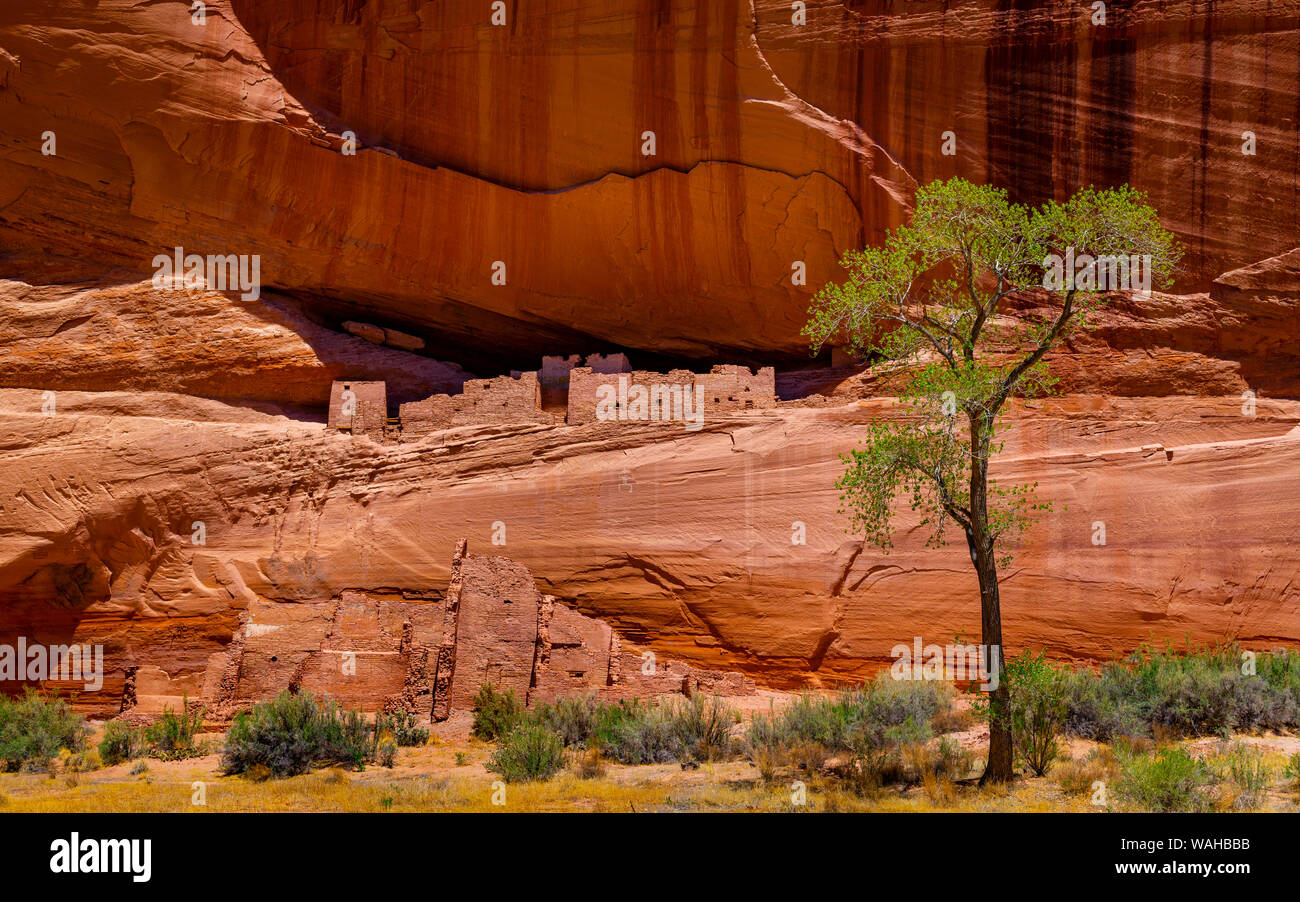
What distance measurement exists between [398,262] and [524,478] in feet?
15.2

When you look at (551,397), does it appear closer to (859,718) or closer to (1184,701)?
(859,718)

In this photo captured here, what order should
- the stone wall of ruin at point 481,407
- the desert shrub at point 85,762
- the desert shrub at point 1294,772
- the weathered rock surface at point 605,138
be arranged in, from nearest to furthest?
1. the desert shrub at point 1294,772
2. the desert shrub at point 85,762
3. the weathered rock surface at point 605,138
4. the stone wall of ruin at point 481,407

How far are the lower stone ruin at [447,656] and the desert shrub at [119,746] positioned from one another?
122cm

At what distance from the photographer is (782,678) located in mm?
16469

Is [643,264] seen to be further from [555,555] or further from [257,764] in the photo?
[257,764]

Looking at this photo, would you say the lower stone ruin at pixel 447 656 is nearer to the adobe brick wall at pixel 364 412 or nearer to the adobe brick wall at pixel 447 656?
the adobe brick wall at pixel 447 656

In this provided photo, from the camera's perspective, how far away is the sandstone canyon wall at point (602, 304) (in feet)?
53.9

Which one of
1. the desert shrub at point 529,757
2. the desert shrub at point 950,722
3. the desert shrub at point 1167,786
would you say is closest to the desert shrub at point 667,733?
the desert shrub at point 529,757

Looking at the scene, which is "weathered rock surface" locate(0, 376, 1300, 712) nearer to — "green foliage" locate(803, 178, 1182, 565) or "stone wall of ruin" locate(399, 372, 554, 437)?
"stone wall of ruin" locate(399, 372, 554, 437)

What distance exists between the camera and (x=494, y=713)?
15.4 meters

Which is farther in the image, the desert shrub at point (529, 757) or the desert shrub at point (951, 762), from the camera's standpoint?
the desert shrub at point (529, 757)

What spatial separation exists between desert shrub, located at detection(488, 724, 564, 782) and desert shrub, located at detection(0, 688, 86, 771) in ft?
19.1
